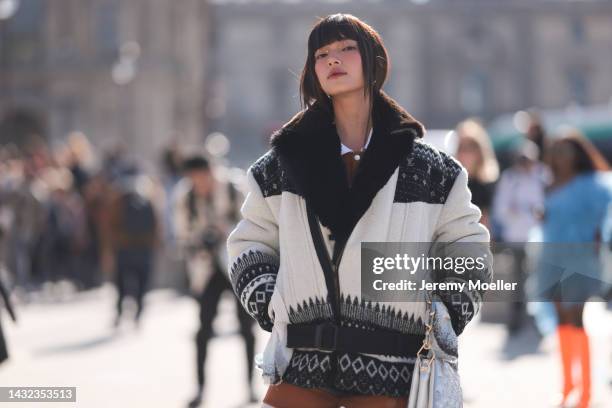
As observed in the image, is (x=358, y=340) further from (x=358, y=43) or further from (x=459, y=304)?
(x=358, y=43)

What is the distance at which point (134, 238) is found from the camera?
13.7 metres

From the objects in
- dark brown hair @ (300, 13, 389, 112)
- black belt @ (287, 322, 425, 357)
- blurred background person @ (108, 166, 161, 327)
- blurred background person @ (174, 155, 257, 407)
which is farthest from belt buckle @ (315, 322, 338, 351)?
blurred background person @ (108, 166, 161, 327)

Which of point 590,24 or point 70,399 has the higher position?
point 590,24

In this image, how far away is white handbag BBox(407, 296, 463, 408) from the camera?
3523mm

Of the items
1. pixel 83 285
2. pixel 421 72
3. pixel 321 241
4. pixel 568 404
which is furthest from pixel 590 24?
pixel 321 241

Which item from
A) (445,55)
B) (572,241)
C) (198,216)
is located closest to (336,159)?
(572,241)

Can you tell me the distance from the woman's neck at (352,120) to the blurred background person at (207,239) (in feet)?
15.1

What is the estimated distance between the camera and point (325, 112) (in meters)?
3.95

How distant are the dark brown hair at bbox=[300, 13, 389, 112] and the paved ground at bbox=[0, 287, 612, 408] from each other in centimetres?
445

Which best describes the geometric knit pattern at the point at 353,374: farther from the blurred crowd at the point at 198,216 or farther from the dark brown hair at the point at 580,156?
the dark brown hair at the point at 580,156

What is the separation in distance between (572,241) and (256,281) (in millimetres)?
4776

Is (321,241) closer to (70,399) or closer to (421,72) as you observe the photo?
(70,399)

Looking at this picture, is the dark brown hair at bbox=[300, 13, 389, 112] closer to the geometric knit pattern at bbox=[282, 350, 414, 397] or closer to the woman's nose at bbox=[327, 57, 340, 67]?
the woman's nose at bbox=[327, 57, 340, 67]

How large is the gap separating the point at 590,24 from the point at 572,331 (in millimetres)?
67884
